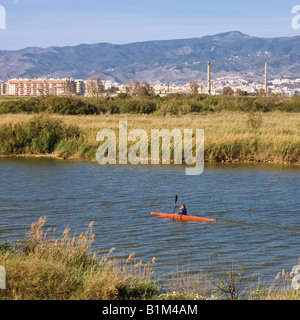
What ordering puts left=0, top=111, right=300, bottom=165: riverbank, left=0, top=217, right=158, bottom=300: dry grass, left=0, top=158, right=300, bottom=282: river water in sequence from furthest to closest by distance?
left=0, top=111, right=300, bottom=165: riverbank
left=0, top=158, right=300, bottom=282: river water
left=0, top=217, right=158, bottom=300: dry grass

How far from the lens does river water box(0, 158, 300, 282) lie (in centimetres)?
1290

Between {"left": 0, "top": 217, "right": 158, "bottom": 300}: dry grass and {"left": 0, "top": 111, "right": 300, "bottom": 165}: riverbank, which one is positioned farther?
{"left": 0, "top": 111, "right": 300, "bottom": 165}: riverbank

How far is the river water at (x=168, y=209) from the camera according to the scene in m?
12.9

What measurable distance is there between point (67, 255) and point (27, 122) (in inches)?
947

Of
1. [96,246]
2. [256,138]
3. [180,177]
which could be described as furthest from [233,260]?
[256,138]

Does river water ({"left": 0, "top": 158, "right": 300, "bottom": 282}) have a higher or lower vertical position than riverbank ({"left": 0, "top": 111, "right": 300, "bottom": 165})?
lower

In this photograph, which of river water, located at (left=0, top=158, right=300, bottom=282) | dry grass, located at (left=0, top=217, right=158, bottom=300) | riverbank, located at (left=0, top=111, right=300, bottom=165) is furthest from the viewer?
riverbank, located at (left=0, top=111, right=300, bottom=165)

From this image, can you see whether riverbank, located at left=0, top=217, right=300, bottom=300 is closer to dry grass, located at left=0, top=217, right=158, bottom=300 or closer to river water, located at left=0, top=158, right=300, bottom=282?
dry grass, located at left=0, top=217, right=158, bottom=300

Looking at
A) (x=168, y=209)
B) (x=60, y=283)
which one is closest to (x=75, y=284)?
(x=60, y=283)

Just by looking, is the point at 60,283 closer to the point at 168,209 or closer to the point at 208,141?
the point at 168,209

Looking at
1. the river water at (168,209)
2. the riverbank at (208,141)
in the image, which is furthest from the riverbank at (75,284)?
the riverbank at (208,141)

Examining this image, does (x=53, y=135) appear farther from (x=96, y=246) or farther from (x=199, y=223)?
(x=96, y=246)

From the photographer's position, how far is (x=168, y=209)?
58.7ft

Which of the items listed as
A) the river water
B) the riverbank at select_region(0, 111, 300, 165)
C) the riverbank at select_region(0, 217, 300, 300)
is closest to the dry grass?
the riverbank at select_region(0, 217, 300, 300)
